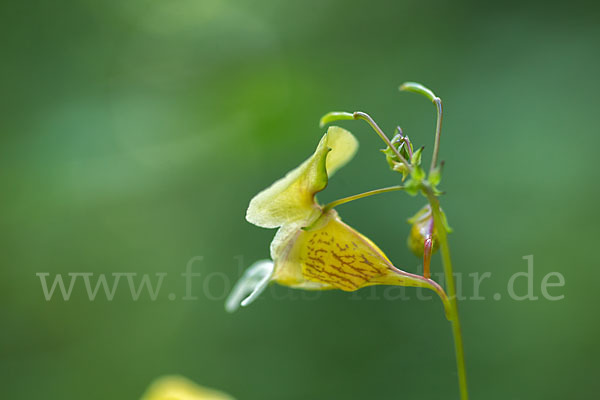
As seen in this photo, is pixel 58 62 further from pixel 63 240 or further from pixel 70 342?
pixel 70 342

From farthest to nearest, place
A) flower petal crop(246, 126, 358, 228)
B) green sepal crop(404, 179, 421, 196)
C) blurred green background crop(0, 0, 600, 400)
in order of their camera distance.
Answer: blurred green background crop(0, 0, 600, 400) < flower petal crop(246, 126, 358, 228) < green sepal crop(404, 179, 421, 196)

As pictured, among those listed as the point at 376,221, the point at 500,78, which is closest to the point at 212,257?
the point at 376,221

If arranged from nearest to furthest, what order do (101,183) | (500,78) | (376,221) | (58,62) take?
(376,221), (500,78), (101,183), (58,62)

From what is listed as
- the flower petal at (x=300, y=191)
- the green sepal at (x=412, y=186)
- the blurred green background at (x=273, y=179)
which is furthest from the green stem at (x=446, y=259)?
the blurred green background at (x=273, y=179)

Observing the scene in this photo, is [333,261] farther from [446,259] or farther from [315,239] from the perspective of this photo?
[446,259]

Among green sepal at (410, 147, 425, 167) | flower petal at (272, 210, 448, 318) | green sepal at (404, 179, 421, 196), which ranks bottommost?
flower petal at (272, 210, 448, 318)

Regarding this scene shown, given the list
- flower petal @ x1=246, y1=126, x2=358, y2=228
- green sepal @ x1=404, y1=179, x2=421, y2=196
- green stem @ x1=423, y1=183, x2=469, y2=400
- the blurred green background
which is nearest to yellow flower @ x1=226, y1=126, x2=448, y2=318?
flower petal @ x1=246, y1=126, x2=358, y2=228

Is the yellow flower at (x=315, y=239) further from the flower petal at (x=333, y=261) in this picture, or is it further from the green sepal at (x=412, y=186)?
the green sepal at (x=412, y=186)

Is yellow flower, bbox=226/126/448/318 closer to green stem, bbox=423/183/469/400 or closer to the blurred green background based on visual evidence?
green stem, bbox=423/183/469/400
